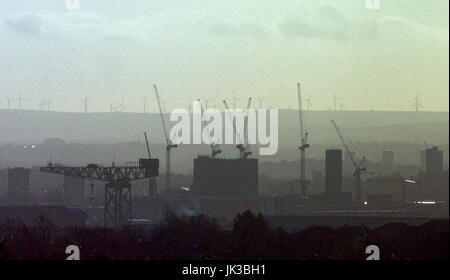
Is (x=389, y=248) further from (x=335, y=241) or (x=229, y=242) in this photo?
(x=229, y=242)

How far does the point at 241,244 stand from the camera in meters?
148

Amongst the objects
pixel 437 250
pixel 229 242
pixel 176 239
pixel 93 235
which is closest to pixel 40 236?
pixel 93 235

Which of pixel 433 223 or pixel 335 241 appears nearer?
pixel 335 241

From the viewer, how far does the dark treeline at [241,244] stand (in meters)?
129

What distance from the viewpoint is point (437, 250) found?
384 feet

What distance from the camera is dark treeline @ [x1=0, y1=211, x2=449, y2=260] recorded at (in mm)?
129250
